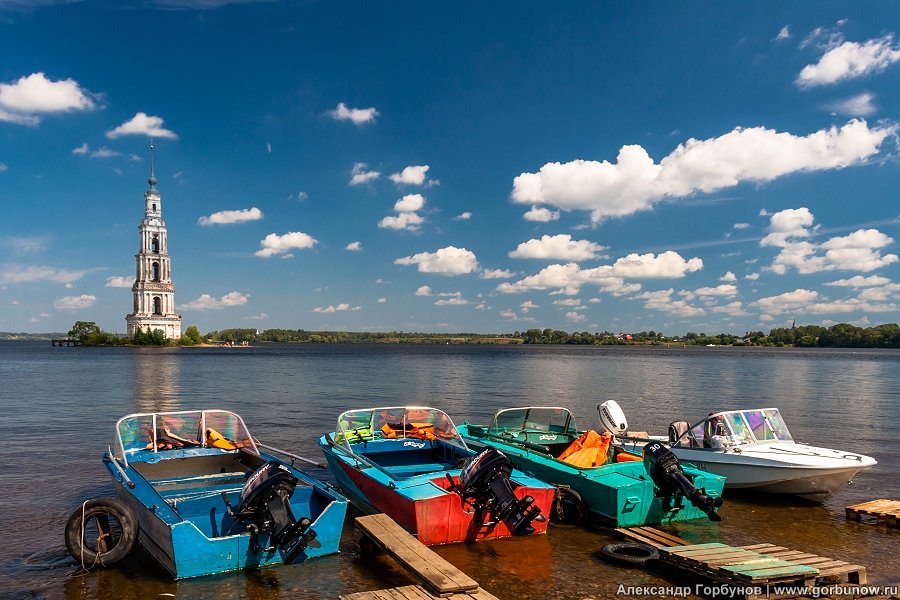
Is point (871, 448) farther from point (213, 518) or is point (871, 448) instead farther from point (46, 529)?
point (46, 529)

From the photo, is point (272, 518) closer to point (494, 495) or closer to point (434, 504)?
point (434, 504)

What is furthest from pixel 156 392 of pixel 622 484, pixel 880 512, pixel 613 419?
pixel 880 512

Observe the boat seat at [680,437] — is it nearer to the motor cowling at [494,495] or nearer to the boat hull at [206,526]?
the motor cowling at [494,495]

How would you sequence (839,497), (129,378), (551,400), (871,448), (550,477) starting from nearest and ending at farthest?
(550,477), (839,497), (871,448), (551,400), (129,378)

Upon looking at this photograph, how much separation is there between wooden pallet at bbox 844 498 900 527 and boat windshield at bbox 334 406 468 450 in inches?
348

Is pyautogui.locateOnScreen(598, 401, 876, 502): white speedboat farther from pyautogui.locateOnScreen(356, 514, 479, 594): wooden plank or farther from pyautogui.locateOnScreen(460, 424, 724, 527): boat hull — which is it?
pyautogui.locateOnScreen(356, 514, 479, 594): wooden plank

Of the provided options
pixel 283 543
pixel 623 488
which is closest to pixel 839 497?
pixel 623 488

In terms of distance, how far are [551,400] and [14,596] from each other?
1397 inches

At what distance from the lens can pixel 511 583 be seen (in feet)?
31.7

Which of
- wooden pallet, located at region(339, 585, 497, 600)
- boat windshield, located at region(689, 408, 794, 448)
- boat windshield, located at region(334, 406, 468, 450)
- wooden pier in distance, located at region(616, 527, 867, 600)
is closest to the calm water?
wooden pier in distance, located at region(616, 527, 867, 600)

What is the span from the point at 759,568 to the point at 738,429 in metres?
7.42

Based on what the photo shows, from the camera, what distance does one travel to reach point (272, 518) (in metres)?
9.90

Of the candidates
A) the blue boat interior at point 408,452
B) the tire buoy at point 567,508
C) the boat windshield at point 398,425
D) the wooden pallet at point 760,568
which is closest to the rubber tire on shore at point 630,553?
the wooden pallet at point 760,568

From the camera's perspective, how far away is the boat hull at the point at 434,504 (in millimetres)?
10953
